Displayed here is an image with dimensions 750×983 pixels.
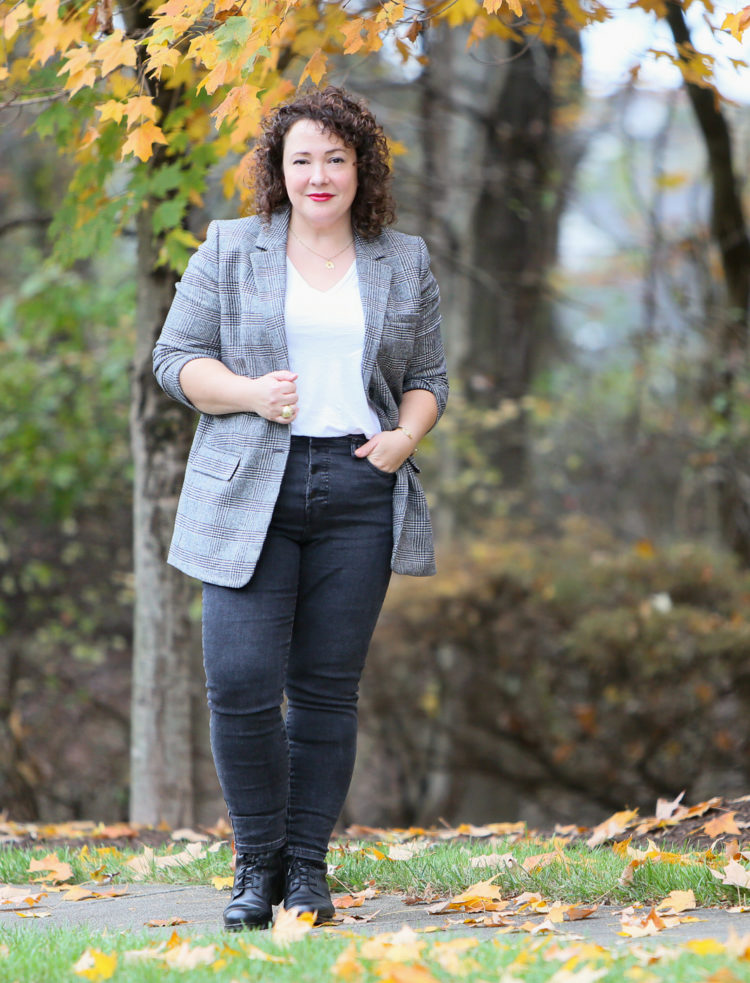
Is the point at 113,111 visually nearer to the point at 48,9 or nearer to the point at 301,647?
the point at 48,9

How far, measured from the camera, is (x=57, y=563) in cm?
863

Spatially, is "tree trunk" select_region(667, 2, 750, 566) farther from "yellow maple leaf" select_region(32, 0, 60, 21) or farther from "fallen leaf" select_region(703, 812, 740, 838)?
"yellow maple leaf" select_region(32, 0, 60, 21)

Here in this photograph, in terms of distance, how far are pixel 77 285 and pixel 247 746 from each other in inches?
220

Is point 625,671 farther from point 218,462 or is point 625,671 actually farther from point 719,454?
point 218,462

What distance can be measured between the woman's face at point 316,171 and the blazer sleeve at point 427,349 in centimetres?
30

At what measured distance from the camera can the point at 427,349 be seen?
3113mm

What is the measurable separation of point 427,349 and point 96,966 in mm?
1720

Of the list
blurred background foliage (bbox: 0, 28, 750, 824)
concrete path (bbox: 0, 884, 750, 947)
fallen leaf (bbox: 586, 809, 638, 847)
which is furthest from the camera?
blurred background foliage (bbox: 0, 28, 750, 824)

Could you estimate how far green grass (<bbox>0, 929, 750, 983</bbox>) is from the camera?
2168mm

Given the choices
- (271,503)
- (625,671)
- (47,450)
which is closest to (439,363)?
(271,503)

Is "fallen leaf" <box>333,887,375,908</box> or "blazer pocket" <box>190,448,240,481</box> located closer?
"blazer pocket" <box>190,448,240,481</box>

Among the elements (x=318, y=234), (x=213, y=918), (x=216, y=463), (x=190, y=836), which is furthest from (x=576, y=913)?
(x=190, y=836)

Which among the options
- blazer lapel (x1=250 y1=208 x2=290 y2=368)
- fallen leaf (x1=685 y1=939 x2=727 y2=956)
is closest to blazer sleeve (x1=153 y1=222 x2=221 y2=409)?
blazer lapel (x1=250 y1=208 x2=290 y2=368)

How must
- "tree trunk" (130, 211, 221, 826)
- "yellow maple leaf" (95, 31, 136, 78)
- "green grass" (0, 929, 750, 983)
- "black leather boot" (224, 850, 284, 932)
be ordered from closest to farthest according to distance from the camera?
"green grass" (0, 929, 750, 983) → "black leather boot" (224, 850, 284, 932) → "yellow maple leaf" (95, 31, 136, 78) → "tree trunk" (130, 211, 221, 826)
